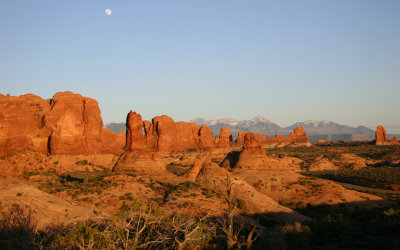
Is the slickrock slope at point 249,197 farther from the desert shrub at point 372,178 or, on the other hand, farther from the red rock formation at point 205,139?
the red rock formation at point 205,139

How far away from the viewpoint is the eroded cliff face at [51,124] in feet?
192

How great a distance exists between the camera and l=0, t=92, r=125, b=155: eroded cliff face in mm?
58406

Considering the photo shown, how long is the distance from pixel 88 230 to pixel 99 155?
166ft

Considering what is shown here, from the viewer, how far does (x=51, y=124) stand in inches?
2451

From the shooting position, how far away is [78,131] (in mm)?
65688

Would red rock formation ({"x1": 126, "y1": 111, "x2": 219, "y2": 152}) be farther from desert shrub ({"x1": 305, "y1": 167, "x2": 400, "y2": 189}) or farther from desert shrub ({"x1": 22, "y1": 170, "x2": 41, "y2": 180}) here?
desert shrub ({"x1": 305, "y1": 167, "x2": 400, "y2": 189})

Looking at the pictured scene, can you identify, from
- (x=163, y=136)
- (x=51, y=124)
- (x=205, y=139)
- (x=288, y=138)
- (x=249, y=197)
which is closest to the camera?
(x=249, y=197)

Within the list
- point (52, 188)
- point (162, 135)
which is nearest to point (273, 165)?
point (52, 188)

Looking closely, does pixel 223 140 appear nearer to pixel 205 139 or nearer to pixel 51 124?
pixel 205 139

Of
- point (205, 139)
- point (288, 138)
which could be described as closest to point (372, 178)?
point (205, 139)

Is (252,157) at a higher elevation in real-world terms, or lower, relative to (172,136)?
lower

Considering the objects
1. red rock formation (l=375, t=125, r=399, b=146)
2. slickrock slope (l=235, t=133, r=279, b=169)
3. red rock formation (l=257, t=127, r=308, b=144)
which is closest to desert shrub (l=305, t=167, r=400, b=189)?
slickrock slope (l=235, t=133, r=279, b=169)

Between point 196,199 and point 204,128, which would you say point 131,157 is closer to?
point 196,199

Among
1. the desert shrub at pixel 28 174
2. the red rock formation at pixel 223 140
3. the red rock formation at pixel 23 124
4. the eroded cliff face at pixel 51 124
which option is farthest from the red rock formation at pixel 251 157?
the red rock formation at pixel 223 140
